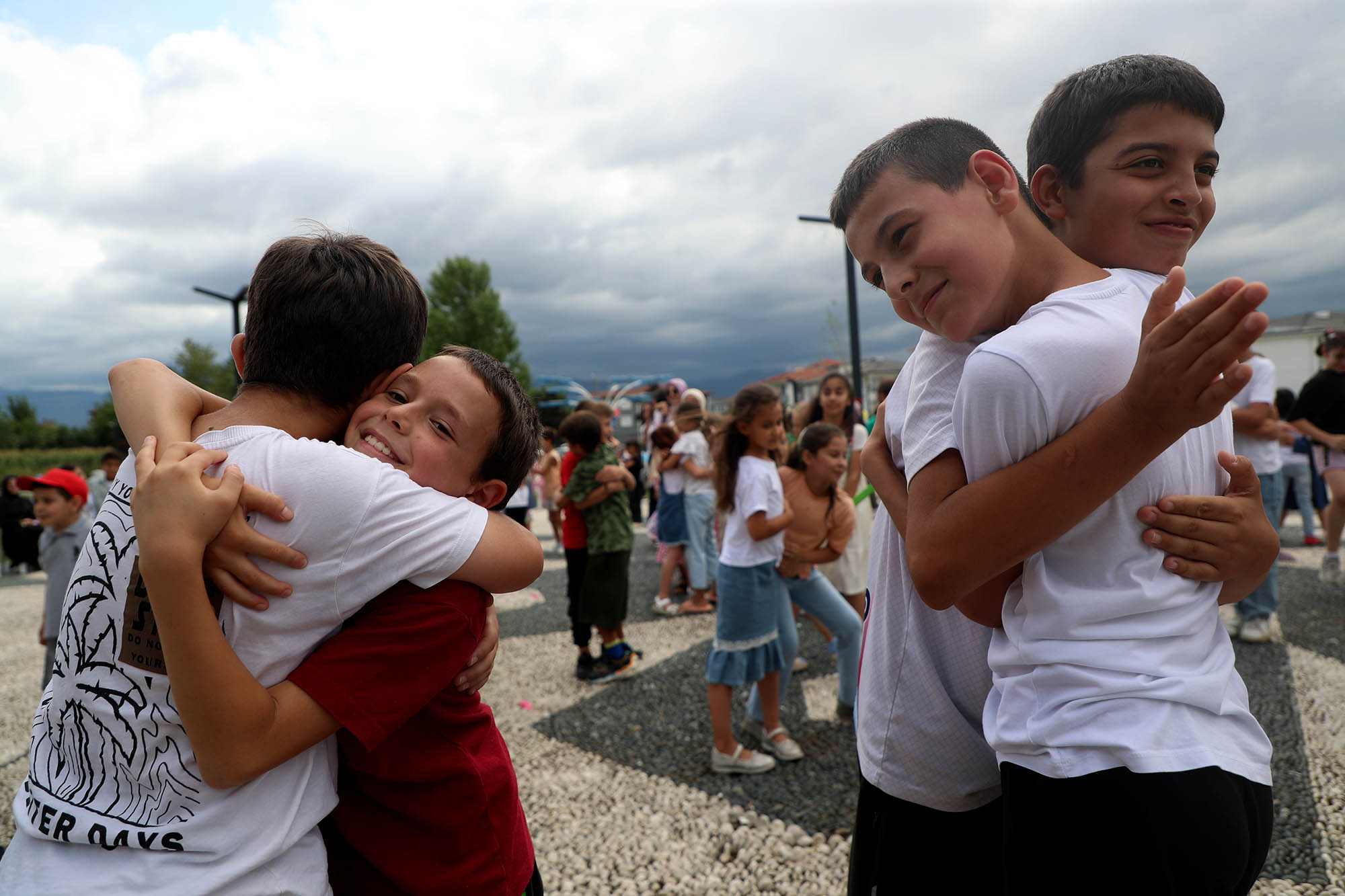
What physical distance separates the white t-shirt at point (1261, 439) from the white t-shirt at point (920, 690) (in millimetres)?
5077

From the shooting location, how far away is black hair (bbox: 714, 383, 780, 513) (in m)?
4.29

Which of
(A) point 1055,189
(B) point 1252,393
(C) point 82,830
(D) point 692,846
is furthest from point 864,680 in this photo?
(B) point 1252,393

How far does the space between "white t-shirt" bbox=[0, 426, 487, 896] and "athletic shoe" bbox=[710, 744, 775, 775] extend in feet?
9.97

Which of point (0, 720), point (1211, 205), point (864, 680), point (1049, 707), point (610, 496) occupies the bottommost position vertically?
point (0, 720)

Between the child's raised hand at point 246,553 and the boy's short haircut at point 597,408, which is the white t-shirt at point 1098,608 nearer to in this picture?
the child's raised hand at point 246,553

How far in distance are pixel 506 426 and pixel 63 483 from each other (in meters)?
4.67

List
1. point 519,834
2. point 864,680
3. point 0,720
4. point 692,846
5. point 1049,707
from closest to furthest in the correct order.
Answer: point 1049,707 → point 519,834 → point 864,680 → point 692,846 → point 0,720

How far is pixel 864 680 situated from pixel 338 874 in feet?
3.31

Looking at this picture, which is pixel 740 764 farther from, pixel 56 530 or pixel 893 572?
pixel 56 530

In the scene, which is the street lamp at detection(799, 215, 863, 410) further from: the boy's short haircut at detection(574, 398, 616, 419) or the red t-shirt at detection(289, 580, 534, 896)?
the red t-shirt at detection(289, 580, 534, 896)

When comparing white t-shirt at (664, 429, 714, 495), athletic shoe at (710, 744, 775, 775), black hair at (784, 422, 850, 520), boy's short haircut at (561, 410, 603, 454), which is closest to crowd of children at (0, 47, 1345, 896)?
athletic shoe at (710, 744, 775, 775)

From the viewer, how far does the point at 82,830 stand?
1.07 meters

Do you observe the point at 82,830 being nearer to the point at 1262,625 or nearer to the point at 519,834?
the point at 519,834

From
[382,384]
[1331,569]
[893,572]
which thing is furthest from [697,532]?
[382,384]
